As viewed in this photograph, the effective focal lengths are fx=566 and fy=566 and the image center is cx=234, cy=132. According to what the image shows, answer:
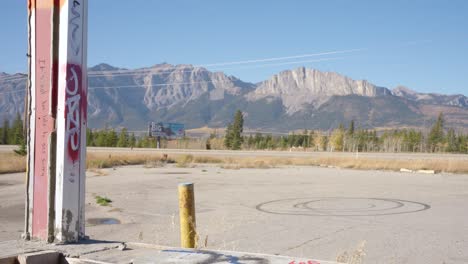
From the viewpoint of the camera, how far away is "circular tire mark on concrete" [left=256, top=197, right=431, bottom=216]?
13398 mm

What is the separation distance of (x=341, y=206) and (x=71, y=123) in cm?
977

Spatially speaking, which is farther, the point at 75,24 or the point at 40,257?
the point at 75,24

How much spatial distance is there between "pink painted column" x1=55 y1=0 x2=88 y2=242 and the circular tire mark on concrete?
24.8ft

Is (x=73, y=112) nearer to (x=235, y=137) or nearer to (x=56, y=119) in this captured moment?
(x=56, y=119)

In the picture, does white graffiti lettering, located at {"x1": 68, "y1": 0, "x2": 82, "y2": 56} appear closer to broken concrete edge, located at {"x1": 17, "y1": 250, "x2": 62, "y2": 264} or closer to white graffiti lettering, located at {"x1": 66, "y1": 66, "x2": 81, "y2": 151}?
white graffiti lettering, located at {"x1": 66, "y1": 66, "x2": 81, "y2": 151}

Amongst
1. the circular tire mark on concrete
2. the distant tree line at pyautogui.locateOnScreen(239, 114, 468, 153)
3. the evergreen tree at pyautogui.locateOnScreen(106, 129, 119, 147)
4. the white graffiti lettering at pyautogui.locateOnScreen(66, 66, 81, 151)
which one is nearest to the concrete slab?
the white graffiti lettering at pyautogui.locateOnScreen(66, 66, 81, 151)

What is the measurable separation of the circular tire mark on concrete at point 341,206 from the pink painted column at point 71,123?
24.8 ft

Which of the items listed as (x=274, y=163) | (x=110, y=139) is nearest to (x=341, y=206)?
(x=274, y=163)

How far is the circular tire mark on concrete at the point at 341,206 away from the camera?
1340 centimetres

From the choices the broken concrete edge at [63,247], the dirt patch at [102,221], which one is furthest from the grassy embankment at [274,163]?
the broken concrete edge at [63,247]

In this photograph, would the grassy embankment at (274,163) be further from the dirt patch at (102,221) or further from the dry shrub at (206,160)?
the dirt patch at (102,221)

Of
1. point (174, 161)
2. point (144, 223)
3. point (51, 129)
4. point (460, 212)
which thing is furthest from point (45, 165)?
point (174, 161)

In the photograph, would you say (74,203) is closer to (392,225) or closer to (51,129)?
(51,129)

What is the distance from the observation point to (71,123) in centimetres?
630
